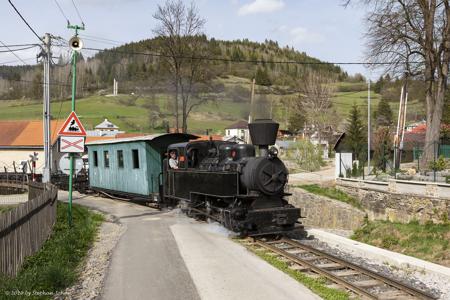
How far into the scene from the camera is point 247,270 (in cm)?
870

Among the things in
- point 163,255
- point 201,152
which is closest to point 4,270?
point 163,255

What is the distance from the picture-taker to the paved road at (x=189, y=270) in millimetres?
7277

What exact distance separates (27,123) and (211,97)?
79.0 ft

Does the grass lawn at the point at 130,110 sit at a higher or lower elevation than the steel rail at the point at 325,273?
higher

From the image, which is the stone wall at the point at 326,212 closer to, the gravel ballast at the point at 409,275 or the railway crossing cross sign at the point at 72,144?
the gravel ballast at the point at 409,275

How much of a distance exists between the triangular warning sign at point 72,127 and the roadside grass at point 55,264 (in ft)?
8.58

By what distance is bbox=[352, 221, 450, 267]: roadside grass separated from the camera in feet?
45.5

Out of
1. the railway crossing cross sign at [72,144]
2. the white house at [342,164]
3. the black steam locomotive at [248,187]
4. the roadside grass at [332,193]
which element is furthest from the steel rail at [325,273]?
the white house at [342,164]

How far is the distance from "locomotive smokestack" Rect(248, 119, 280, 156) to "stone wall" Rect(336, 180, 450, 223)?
8734 mm

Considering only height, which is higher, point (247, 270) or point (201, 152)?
point (201, 152)

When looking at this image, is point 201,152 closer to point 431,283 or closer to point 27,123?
point 431,283

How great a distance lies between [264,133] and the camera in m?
12.6

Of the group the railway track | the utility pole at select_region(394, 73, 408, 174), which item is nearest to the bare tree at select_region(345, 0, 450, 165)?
the utility pole at select_region(394, 73, 408, 174)

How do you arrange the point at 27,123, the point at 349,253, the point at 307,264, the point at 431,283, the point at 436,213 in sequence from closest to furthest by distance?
the point at 431,283 → the point at 307,264 → the point at 349,253 → the point at 436,213 → the point at 27,123
